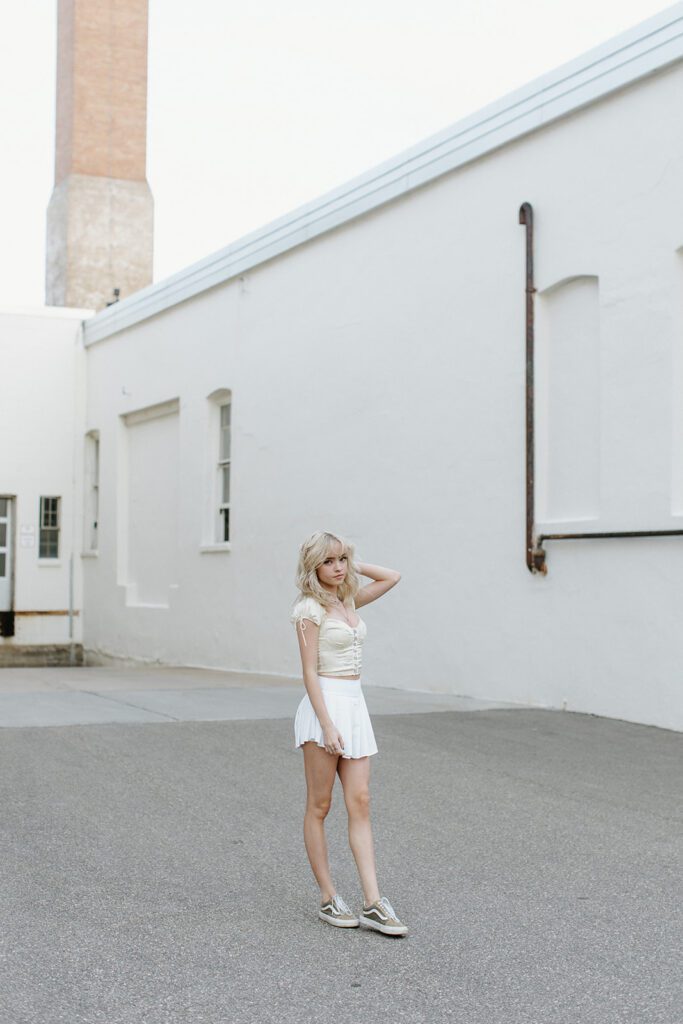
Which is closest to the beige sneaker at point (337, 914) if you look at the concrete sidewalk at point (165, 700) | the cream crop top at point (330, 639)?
the cream crop top at point (330, 639)

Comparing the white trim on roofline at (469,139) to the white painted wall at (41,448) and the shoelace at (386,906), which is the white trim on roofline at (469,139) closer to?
the white painted wall at (41,448)

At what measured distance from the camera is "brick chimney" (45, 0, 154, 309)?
1129 inches

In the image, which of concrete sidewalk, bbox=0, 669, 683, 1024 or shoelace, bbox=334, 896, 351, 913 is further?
shoelace, bbox=334, 896, 351, 913

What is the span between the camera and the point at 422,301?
1416 centimetres

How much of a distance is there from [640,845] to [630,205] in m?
6.50

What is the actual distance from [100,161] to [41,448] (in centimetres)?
874

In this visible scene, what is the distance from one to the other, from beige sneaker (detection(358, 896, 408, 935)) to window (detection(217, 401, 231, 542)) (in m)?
14.1

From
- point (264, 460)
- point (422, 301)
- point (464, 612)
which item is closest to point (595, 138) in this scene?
point (422, 301)

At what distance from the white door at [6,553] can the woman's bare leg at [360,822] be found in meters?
19.1

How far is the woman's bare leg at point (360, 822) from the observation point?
5.15 meters

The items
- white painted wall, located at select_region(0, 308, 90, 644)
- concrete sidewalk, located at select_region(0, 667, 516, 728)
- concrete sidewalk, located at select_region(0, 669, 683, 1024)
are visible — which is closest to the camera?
concrete sidewalk, located at select_region(0, 669, 683, 1024)

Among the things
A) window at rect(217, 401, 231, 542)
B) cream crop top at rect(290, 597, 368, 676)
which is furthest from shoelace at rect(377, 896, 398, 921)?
window at rect(217, 401, 231, 542)

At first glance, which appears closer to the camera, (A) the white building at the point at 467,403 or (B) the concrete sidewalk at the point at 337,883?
(B) the concrete sidewalk at the point at 337,883

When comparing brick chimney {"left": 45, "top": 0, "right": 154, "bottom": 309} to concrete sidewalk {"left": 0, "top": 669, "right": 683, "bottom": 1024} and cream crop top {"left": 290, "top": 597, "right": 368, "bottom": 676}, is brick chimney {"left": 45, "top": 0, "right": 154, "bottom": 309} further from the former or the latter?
cream crop top {"left": 290, "top": 597, "right": 368, "bottom": 676}
